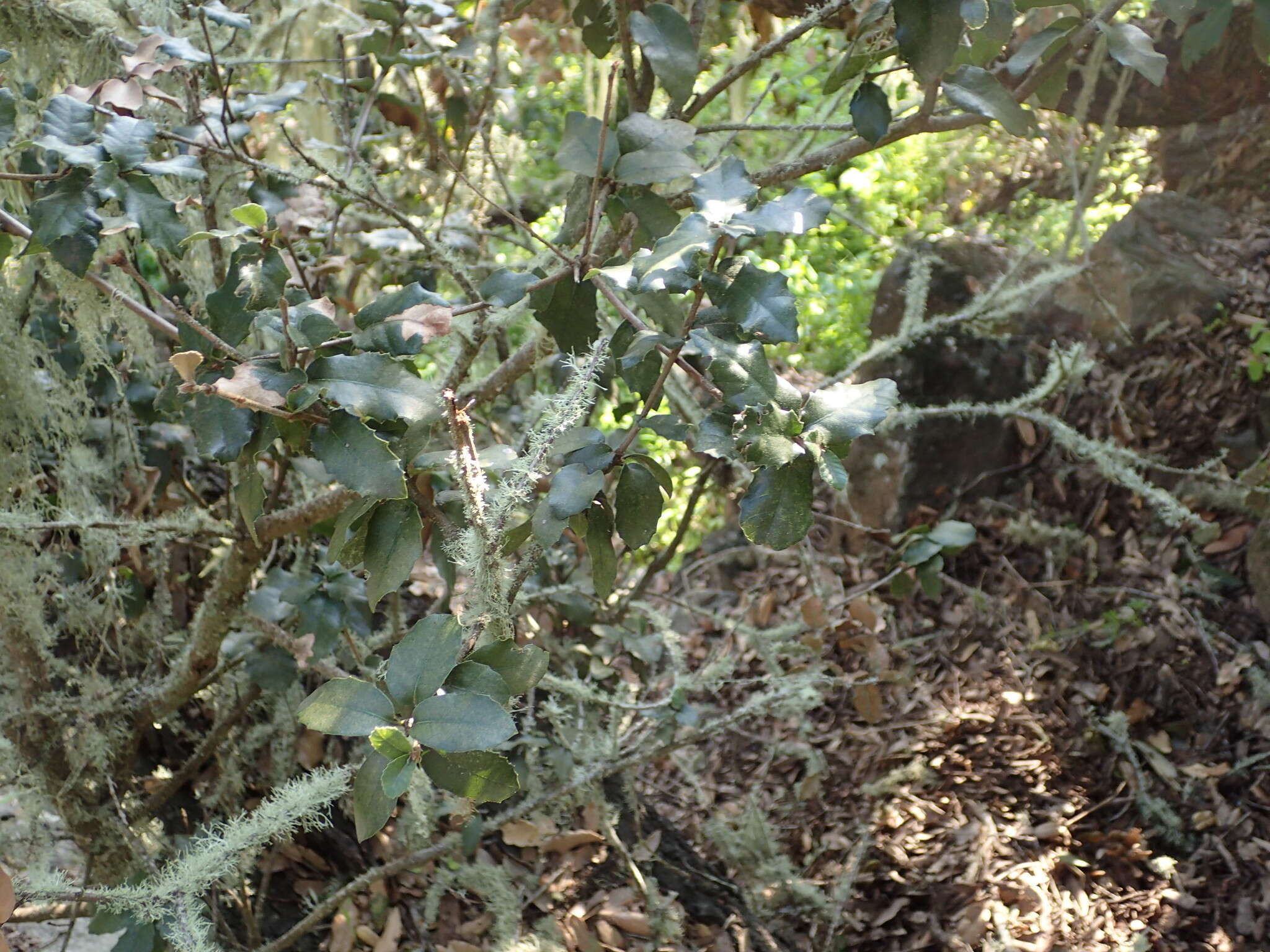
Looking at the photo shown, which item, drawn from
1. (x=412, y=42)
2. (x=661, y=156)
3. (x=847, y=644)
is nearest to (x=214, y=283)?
(x=412, y=42)

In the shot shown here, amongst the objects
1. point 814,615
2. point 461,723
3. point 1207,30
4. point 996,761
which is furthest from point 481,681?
point 1207,30

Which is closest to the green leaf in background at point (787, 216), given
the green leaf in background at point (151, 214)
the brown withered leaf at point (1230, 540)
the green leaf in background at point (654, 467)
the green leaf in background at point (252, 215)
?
the green leaf in background at point (654, 467)

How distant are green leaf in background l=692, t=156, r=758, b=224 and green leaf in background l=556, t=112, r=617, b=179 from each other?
131 millimetres

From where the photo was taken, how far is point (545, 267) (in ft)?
4.09

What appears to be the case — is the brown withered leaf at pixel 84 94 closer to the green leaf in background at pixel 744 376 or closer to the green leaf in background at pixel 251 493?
the green leaf in background at pixel 251 493

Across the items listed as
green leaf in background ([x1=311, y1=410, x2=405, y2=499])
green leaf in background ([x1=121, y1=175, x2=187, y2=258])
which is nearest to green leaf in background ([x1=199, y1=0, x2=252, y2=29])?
green leaf in background ([x1=121, y1=175, x2=187, y2=258])

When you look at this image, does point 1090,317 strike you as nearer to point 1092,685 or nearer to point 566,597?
point 1092,685

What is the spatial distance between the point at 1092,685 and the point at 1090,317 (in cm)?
123

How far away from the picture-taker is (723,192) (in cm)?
88

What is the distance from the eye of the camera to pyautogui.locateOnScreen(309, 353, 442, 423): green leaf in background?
2.65 ft

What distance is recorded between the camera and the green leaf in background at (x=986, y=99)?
1032 mm

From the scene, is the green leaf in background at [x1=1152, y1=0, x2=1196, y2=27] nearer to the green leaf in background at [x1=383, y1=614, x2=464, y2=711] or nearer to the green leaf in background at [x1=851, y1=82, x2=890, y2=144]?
the green leaf in background at [x1=851, y1=82, x2=890, y2=144]

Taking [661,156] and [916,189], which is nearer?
[661,156]

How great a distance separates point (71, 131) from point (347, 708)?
68cm
